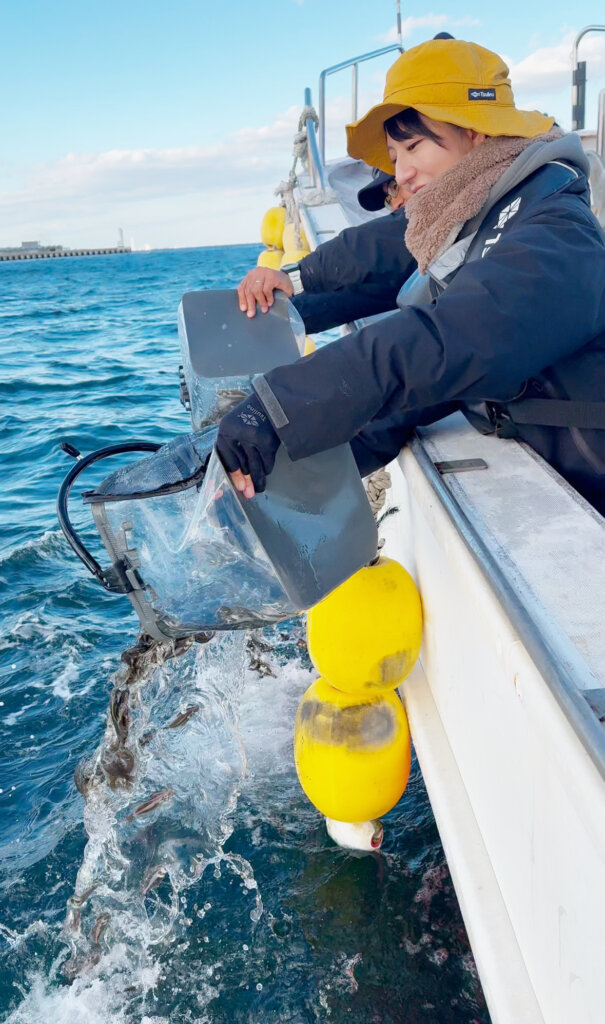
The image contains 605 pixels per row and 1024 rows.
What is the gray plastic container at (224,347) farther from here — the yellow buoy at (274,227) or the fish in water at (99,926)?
the yellow buoy at (274,227)

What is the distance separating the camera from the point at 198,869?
2.50 metres

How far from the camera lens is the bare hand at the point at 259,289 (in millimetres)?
2418

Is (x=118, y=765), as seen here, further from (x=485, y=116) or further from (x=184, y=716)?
(x=485, y=116)

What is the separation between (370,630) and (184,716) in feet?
3.69

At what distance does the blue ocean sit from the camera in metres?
2.12

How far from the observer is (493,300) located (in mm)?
1503

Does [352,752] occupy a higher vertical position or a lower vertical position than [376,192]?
lower

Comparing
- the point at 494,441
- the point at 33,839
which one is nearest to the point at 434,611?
the point at 494,441

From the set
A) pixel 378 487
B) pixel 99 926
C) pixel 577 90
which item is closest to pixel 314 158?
pixel 577 90

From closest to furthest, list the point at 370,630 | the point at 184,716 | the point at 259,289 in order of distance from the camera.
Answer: the point at 370,630, the point at 259,289, the point at 184,716

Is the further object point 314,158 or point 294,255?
point 314,158

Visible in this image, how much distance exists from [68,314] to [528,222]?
62.5 ft

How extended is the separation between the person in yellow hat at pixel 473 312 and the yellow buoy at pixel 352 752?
2.15 ft

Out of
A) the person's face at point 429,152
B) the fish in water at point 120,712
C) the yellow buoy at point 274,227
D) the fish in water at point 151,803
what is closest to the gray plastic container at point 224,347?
the person's face at point 429,152
